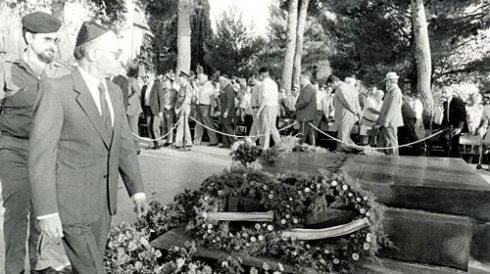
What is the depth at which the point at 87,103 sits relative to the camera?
2.78m

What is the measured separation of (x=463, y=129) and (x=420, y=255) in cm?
928

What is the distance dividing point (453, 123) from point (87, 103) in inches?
420

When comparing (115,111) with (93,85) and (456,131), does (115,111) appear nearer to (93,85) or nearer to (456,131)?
(93,85)

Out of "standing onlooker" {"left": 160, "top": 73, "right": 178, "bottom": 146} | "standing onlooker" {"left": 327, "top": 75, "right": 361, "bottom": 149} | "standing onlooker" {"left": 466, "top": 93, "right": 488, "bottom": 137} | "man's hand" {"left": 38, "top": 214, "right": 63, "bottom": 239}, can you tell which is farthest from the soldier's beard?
"standing onlooker" {"left": 466, "top": 93, "right": 488, "bottom": 137}

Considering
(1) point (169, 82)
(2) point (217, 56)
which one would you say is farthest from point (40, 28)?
(2) point (217, 56)

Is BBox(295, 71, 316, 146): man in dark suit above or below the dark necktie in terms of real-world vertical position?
above

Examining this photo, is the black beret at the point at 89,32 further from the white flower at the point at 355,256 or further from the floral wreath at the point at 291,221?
the white flower at the point at 355,256

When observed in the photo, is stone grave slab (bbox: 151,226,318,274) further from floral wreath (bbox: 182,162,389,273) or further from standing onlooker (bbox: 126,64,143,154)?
standing onlooker (bbox: 126,64,143,154)

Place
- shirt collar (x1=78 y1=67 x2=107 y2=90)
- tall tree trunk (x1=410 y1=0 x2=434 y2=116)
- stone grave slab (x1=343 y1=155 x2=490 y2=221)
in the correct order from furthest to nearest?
tall tree trunk (x1=410 y1=0 x2=434 y2=116) < stone grave slab (x1=343 y1=155 x2=490 y2=221) < shirt collar (x1=78 y1=67 x2=107 y2=90)

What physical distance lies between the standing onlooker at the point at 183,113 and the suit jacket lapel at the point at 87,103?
10852mm

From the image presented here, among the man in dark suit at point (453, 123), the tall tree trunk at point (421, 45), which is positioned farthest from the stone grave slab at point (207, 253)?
the tall tree trunk at point (421, 45)

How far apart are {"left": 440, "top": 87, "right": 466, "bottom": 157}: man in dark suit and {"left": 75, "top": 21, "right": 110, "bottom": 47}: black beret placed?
405 inches

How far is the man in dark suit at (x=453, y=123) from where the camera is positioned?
38.1 feet

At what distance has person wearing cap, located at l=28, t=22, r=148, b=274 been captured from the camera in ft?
8.50
